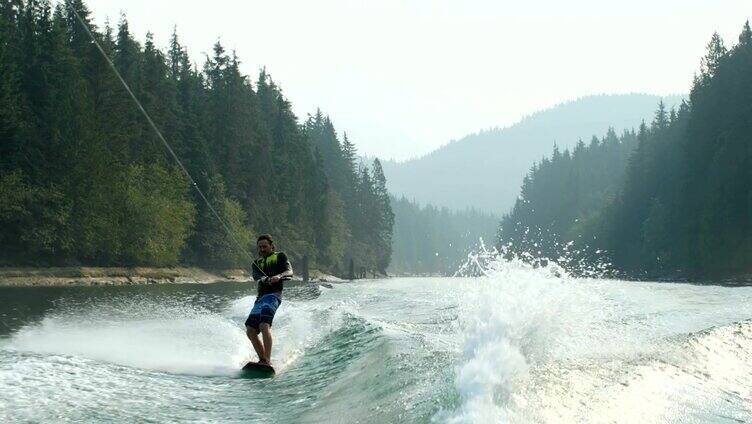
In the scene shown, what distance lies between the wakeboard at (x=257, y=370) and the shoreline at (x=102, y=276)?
29.9 meters

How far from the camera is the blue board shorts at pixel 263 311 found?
12.9 meters

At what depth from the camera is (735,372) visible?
10.1 meters

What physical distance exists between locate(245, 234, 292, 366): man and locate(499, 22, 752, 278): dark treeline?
189 ft

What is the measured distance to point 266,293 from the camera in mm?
13406

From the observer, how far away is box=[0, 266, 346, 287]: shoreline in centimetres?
3909

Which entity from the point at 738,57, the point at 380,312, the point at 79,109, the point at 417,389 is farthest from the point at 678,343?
the point at 738,57

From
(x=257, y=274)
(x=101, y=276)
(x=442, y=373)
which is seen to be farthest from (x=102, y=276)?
(x=442, y=373)

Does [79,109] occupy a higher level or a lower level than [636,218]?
higher

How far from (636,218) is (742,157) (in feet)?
111

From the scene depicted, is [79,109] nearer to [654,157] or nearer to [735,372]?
[735,372]

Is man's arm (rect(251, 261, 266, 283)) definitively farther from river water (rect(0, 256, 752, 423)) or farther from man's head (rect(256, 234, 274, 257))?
river water (rect(0, 256, 752, 423))

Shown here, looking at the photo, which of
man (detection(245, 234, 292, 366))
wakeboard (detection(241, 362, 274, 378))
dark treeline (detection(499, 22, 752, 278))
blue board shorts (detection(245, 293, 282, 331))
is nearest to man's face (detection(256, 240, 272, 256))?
man (detection(245, 234, 292, 366))

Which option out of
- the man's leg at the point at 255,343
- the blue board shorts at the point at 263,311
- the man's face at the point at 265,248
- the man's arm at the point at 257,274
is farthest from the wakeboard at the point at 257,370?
the man's face at the point at 265,248

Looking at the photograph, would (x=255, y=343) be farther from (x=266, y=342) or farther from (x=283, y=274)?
(x=283, y=274)
